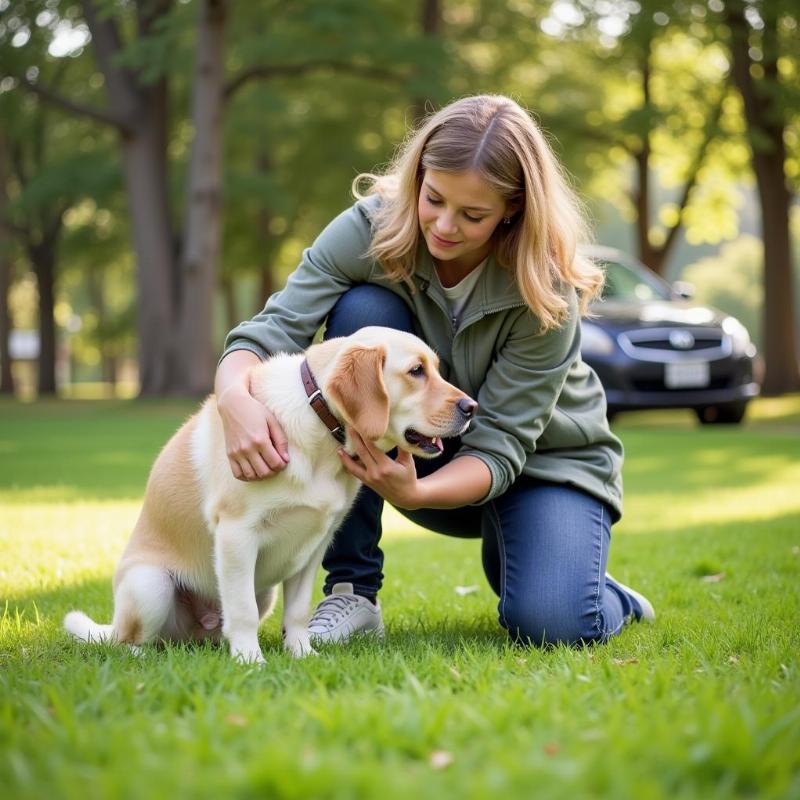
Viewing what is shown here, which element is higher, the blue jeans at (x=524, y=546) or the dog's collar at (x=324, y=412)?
the dog's collar at (x=324, y=412)

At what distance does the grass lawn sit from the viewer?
79.8 inches

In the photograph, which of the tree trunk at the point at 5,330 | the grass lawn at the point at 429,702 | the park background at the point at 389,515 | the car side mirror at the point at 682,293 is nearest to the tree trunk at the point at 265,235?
the park background at the point at 389,515

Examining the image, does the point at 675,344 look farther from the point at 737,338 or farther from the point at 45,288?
the point at 45,288

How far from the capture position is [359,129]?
2477cm

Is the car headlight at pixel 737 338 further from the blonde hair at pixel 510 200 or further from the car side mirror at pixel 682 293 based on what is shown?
the blonde hair at pixel 510 200

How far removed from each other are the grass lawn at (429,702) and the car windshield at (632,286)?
748 centimetres

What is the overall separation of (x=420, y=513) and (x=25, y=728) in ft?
7.02

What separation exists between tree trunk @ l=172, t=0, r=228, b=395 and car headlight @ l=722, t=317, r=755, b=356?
8974mm

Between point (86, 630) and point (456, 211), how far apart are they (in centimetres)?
199

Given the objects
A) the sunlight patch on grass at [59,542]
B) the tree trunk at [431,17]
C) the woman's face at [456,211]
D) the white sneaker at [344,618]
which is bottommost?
the sunlight patch on grass at [59,542]

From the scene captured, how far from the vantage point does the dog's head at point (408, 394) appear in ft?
10.9

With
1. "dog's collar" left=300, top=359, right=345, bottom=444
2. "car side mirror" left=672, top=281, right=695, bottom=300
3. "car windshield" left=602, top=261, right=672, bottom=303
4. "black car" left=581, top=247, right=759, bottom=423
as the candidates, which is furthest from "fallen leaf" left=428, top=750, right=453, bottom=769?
"car side mirror" left=672, top=281, right=695, bottom=300

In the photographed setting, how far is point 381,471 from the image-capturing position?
331 cm

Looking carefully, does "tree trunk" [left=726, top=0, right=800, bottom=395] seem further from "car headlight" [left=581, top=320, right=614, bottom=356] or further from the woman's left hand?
the woman's left hand
